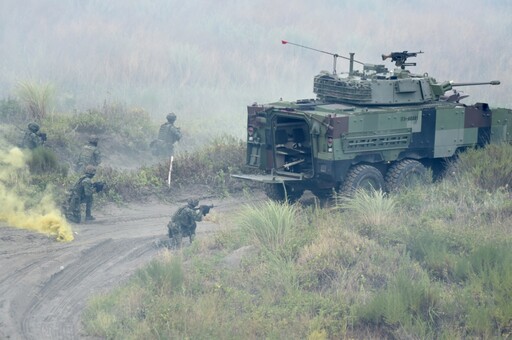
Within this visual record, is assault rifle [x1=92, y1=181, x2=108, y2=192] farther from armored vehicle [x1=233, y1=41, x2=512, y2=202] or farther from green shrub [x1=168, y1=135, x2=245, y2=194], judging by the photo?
armored vehicle [x1=233, y1=41, x2=512, y2=202]

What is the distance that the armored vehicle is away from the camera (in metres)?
13.5

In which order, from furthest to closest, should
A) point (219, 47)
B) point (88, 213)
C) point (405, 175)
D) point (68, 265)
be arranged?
point (219, 47)
point (405, 175)
point (88, 213)
point (68, 265)

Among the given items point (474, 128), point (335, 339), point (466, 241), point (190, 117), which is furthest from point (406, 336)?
point (190, 117)

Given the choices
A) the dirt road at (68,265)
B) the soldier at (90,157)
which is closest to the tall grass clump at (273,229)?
the dirt road at (68,265)

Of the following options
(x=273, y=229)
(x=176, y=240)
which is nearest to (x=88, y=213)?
(x=176, y=240)

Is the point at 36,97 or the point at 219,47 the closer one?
the point at 36,97

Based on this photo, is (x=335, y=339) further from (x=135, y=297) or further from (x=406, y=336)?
(x=135, y=297)

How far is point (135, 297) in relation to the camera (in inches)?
392

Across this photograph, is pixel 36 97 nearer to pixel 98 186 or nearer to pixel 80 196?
pixel 98 186

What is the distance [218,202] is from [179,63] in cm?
1179

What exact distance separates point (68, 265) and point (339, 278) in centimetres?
378

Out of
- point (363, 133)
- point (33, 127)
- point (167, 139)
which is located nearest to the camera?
point (363, 133)

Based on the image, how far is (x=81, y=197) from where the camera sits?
13.9m

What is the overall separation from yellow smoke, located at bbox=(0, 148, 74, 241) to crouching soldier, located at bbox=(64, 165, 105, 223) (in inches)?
9.5
